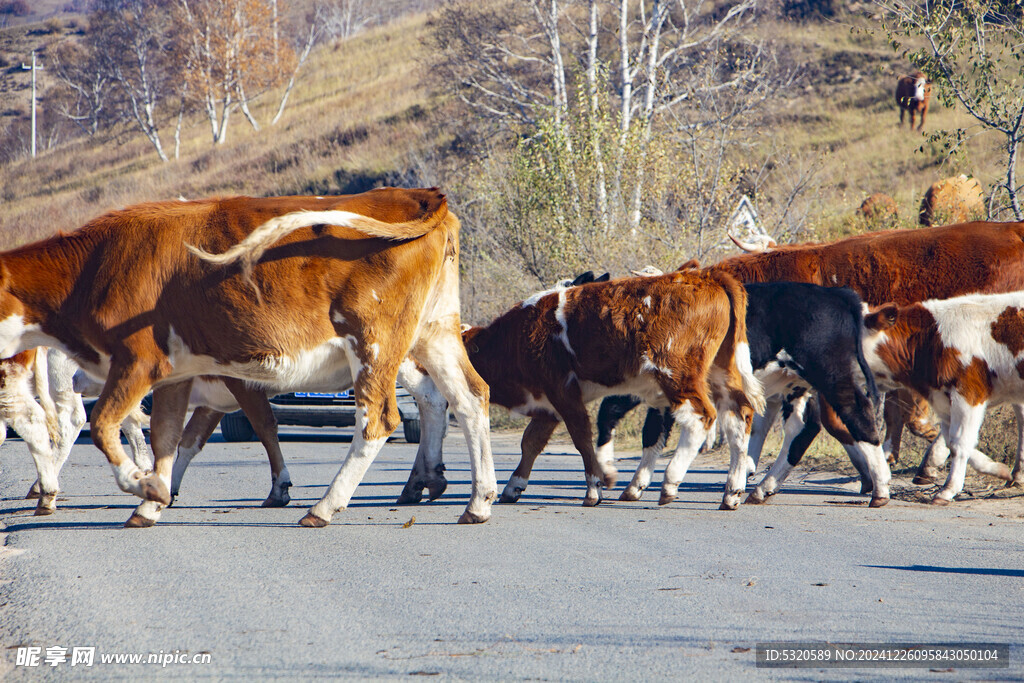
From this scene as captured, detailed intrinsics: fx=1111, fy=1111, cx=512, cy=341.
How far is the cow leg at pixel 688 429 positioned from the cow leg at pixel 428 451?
1948 mm

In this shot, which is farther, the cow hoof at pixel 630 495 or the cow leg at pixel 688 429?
the cow hoof at pixel 630 495

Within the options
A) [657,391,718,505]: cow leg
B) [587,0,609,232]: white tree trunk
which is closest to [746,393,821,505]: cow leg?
[657,391,718,505]: cow leg

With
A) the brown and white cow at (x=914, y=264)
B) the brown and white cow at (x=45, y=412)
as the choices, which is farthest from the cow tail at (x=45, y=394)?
the brown and white cow at (x=914, y=264)

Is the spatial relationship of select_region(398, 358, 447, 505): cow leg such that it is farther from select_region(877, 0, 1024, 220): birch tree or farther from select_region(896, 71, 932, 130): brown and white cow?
select_region(896, 71, 932, 130): brown and white cow

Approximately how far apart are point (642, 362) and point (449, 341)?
1677 mm

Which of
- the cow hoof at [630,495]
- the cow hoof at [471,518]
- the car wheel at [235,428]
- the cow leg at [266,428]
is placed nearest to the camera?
the cow hoof at [471,518]

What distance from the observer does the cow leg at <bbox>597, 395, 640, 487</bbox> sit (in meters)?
10.5

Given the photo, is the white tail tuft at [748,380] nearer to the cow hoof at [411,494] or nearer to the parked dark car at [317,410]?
the cow hoof at [411,494]

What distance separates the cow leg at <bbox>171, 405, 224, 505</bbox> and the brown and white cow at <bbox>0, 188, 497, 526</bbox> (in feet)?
3.84

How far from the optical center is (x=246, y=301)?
312 inches

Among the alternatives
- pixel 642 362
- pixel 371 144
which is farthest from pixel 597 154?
pixel 371 144

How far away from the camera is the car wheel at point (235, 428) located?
53.3ft

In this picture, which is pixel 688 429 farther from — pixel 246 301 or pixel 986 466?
pixel 246 301

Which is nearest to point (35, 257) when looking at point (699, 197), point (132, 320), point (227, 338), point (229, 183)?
point (132, 320)
